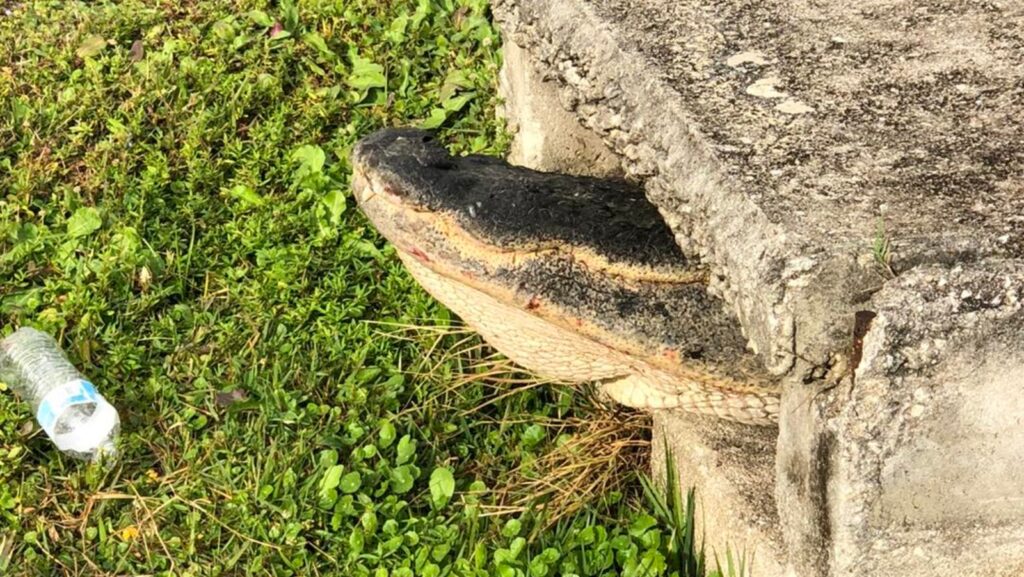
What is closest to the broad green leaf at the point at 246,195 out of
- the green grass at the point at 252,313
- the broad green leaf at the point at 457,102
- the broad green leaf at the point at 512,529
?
the green grass at the point at 252,313

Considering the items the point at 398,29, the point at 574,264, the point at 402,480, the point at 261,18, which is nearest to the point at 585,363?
the point at 574,264

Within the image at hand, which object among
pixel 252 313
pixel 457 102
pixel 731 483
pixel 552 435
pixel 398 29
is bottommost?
pixel 552 435

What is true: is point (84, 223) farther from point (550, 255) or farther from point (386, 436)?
point (550, 255)

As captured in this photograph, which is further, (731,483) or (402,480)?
(402,480)

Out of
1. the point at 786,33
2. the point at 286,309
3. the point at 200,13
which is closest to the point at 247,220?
the point at 286,309

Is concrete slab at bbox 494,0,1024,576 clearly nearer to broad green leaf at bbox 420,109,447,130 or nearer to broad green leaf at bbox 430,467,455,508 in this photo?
broad green leaf at bbox 430,467,455,508

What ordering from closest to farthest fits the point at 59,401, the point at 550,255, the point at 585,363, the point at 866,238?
the point at 866,238 < the point at 550,255 < the point at 585,363 < the point at 59,401
